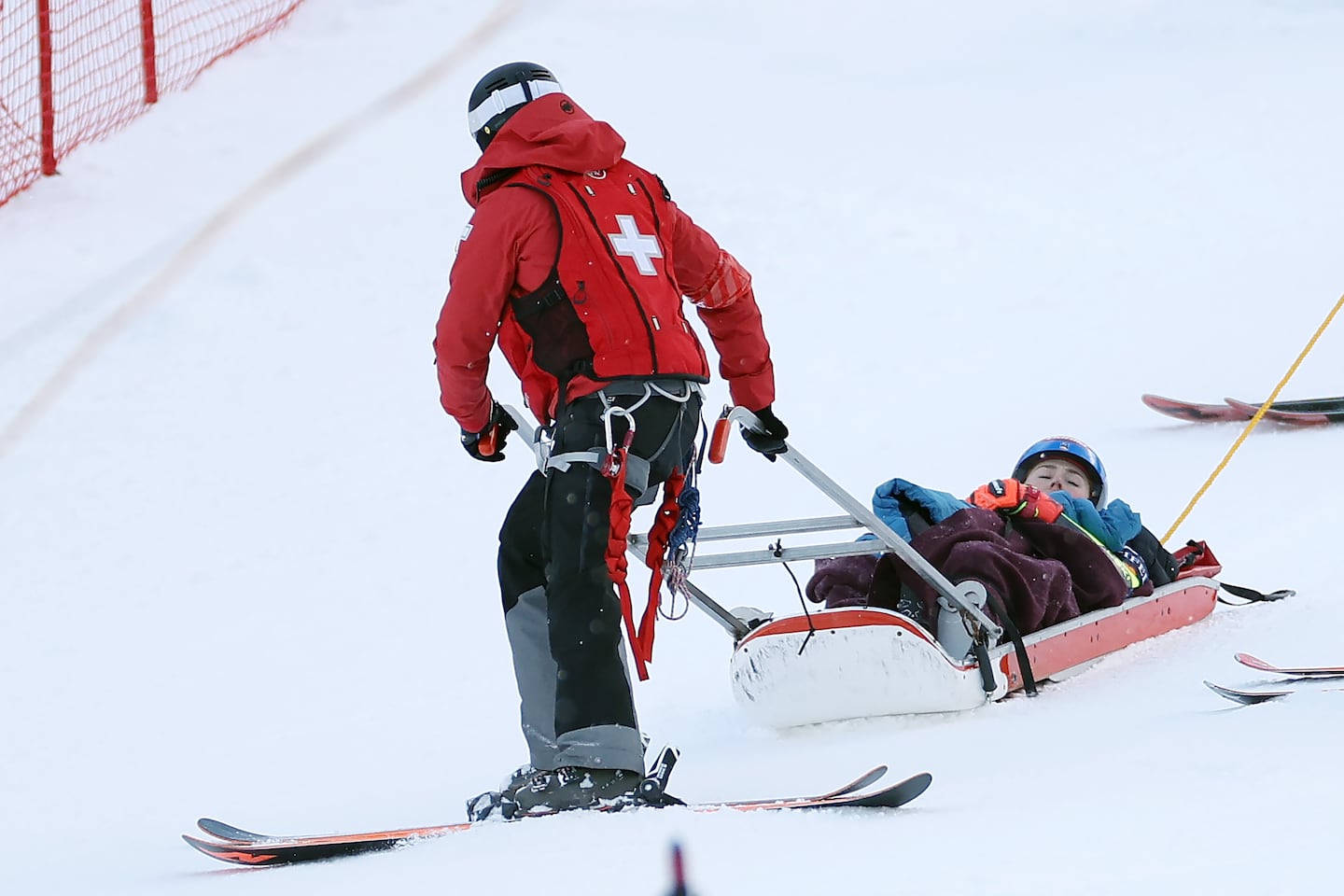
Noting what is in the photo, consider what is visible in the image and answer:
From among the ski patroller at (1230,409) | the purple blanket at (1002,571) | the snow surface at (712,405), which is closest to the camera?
the snow surface at (712,405)

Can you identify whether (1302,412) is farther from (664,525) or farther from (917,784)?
(917,784)

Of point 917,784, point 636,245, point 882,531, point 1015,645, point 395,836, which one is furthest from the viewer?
point 1015,645

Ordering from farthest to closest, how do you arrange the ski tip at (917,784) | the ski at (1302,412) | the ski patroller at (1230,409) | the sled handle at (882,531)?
the ski patroller at (1230,409)
the ski at (1302,412)
the sled handle at (882,531)
the ski tip at (917,784)

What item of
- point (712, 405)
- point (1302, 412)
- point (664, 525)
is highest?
point (712, 405)

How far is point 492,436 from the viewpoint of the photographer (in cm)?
329

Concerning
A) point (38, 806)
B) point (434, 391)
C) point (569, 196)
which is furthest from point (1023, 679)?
point (434, 391)

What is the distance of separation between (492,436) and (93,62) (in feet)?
27.6

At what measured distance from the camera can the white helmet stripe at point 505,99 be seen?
3.15 m

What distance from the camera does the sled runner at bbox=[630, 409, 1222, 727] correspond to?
365 centimetres

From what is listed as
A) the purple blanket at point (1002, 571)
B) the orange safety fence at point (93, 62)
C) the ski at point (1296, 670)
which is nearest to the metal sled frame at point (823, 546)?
the purple blanket at point (1002, 571)

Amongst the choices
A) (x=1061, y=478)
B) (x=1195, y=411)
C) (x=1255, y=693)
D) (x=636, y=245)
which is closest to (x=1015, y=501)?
(x=1061, y=478)

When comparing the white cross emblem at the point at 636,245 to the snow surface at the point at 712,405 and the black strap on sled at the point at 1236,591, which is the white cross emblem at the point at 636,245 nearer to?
the snow surface at the point at 712,405

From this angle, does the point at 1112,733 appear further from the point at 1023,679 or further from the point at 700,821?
the point at 700,821

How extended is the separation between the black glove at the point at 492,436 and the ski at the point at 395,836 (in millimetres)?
780
